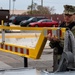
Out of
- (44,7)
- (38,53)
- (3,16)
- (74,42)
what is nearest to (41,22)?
(3,16)

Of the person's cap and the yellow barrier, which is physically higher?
the person's cap

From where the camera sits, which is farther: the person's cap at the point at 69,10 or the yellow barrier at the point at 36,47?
the yellow barrier at the point at 36,47

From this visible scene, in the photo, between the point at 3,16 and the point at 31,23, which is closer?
the point at 3,16

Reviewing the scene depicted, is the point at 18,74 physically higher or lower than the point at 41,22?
higher

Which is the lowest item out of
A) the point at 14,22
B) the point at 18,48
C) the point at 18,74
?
the point at 14,22

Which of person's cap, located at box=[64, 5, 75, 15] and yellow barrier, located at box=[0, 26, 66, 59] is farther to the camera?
yellow barrier, located at box=[0, 26, 66, 59]

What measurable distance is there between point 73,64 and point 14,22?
175 feet

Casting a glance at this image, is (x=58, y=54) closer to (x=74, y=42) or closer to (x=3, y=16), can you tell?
(x=74, y=42)

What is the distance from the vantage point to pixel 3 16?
34844 millimetres

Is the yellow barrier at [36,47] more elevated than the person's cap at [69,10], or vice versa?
the person's cap at [69,10]

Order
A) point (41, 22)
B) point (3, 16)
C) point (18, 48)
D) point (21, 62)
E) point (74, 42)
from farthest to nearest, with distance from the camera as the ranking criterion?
point (41, 22) < point (3, 16) < point (21, 62) < point (18, 48) < point (74, 42)

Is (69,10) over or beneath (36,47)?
over

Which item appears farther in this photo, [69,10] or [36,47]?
[36,47]

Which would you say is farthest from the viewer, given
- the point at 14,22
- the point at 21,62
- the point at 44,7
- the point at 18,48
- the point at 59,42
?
the point at 44,7
